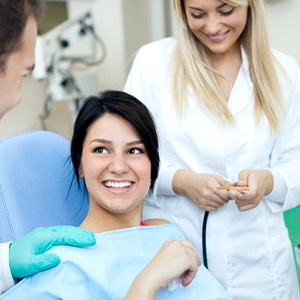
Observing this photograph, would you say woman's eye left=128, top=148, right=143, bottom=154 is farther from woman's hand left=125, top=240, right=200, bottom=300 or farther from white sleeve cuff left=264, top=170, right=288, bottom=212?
white sleeve cuff left=264, top=170, right=288, bottom=212

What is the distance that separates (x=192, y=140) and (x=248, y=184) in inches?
8.8

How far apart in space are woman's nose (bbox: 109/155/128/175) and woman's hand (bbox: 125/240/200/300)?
0.27 metres

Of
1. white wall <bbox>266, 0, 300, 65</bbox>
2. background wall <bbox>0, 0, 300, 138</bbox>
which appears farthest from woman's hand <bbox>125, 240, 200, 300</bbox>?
background wall <bbox>0, 0, 300, 138</bbox>

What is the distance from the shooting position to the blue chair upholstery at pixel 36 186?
158 cm

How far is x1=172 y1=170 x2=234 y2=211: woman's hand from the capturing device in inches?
65.7

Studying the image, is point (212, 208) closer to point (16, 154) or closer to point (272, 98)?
point (272, 98)

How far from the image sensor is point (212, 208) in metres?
1.73

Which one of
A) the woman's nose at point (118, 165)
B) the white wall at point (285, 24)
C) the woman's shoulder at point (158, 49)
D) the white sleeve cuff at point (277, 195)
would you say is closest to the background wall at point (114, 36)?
the white wall at point (285, 24)

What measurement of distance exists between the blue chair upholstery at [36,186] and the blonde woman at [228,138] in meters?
0.27

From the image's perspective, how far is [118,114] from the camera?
5.29ft

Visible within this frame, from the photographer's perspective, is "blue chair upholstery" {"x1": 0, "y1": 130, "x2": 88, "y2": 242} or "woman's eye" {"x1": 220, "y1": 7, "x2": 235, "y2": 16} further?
"woman's eye" {"x1": 220, "y1": 7, "x2": 235, "y2": 16}

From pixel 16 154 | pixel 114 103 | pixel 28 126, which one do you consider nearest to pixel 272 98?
pixel 114 103

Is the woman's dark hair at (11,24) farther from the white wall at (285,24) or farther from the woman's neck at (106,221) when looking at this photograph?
Answer: the white wall at (285,24)

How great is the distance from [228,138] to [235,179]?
132 mm
